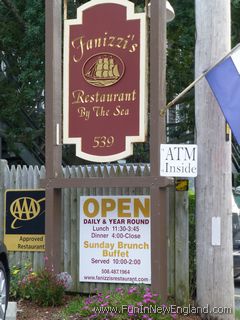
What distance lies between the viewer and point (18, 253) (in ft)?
31.6

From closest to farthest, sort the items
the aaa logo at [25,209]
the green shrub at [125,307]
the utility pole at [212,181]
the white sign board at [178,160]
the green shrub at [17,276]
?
the green shrub at [125,307]
the white sign board at [178,160]
the utility pole at [212,181]
the green shrub at [17,276]
the aaa logo at [25,209]

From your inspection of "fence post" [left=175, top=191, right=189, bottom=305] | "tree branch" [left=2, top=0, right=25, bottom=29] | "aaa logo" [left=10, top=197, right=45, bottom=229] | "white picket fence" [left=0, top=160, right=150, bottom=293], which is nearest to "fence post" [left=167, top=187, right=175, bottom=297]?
"fence post" [left=175, top=191, right=189, bottom=305]

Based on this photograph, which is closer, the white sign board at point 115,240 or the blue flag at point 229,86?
the blue flag at point 229,86

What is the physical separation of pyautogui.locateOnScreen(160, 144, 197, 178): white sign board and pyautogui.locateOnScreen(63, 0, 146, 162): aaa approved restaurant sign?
0.57 m

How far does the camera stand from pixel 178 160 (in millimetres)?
7996

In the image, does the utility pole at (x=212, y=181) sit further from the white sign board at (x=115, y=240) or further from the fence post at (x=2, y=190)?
the fence post at (x=2, y=190)

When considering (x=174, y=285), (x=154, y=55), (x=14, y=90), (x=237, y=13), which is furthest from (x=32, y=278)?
(x=14, y=90)

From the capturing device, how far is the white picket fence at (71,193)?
9.08 m

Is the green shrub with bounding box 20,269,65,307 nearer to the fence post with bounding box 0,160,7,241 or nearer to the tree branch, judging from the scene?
the fence post with bounding box 0,160,7,241

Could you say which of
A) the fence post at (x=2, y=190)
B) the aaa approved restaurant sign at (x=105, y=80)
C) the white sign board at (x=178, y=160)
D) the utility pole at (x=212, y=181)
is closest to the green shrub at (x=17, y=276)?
the fence post at (x=2, y=190)

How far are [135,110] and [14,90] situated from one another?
10.9 metres

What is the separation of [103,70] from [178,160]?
1801 mm

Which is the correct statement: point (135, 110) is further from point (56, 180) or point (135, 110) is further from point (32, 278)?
point (32, 278)

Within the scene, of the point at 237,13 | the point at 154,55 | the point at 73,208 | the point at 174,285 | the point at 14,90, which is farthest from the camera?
the point at 14,90
